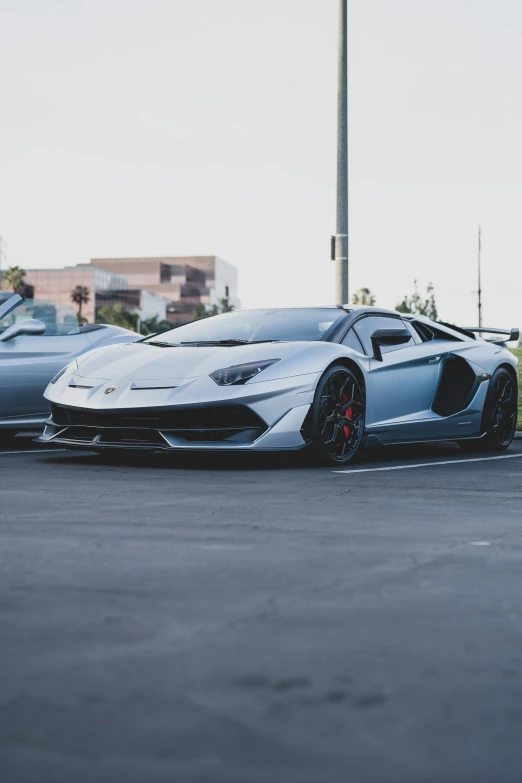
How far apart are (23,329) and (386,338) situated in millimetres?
2971

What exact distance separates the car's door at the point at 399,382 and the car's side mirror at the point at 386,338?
0.10 feet

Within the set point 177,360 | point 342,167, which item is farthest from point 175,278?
point 177,360

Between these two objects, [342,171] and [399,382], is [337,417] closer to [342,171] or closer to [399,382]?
[399,382]

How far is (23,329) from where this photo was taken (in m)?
10.0

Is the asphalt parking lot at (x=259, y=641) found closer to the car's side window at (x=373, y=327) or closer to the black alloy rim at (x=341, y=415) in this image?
the black alloy rim at (x=341, y=415)

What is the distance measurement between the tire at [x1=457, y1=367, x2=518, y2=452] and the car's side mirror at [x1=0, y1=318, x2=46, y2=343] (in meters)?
3.61

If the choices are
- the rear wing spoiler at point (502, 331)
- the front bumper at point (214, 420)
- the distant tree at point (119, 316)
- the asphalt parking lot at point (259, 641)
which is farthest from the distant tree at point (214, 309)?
the asphalt parking lot at point (259, 641)

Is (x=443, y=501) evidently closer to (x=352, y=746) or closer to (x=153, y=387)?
(x=153, y=387)

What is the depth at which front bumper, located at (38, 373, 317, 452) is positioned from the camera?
26.0 feet

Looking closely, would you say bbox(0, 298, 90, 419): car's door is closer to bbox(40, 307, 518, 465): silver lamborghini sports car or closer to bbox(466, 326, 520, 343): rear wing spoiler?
bbox(40, 307, 518, 465): silver lamborghini sports car

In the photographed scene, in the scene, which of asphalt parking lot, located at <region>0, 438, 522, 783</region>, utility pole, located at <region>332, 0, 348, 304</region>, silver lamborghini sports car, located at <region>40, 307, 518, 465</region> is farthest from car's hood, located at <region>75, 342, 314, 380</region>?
utility pole, located at <region>332, 0, 348, 304</region>

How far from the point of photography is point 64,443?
8.38 m

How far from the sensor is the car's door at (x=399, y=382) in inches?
354

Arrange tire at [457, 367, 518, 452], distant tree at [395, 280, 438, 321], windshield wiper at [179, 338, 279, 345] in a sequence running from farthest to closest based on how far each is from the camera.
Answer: distant tree at [395, 280, 438, 321], tire at [457, 367, 518, 452], windshield wiper at [179, 338, 279, 345]
